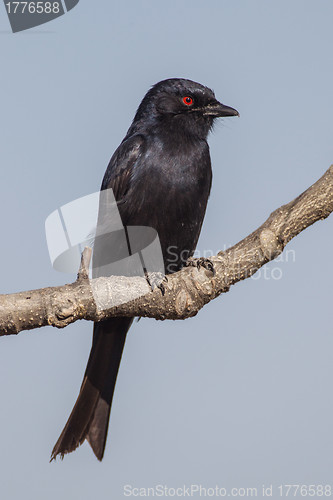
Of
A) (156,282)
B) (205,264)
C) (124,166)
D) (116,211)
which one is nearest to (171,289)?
(156,282)

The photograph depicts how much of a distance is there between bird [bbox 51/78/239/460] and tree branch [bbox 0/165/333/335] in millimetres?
967

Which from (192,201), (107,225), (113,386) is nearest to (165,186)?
(192,201)

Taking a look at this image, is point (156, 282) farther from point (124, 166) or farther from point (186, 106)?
point (186, 106)

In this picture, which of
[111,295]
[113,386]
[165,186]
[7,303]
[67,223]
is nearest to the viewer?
[7,303]

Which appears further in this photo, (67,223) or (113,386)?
(113,386)

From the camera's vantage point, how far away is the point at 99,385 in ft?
19.1

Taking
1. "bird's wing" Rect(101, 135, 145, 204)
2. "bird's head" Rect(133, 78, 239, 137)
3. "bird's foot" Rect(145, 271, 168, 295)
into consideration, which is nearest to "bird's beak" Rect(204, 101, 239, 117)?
"bird's head" Rect(133, 78, 239, 137)

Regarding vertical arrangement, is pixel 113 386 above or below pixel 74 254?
below

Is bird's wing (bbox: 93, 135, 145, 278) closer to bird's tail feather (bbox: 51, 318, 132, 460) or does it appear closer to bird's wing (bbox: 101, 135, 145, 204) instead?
bird's wing (bbox: 101, 135, 145, 204)

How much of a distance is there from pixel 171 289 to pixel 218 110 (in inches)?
88.7

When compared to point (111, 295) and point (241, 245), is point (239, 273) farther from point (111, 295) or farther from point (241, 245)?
point (111, 295)

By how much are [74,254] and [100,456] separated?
70.0 inches

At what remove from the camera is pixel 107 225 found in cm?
569

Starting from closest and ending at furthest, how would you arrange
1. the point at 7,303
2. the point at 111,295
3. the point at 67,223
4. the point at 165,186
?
1. the point at 7,303
2. the point at 111,295
3. the point at 67,223
4. the point at 165,186
